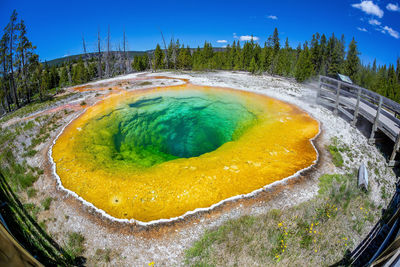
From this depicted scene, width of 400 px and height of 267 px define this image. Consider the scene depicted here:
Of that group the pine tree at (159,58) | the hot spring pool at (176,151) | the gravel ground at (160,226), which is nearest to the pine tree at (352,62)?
the hot spring pool at (176,151)

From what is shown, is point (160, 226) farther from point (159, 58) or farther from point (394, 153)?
point (159, 58)

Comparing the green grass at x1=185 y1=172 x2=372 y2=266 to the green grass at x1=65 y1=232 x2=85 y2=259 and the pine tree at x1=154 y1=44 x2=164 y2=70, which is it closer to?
the green grass at x1=65 y1=232 x2=85 y2=259

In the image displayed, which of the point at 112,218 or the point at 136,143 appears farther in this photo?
the point at 136,143

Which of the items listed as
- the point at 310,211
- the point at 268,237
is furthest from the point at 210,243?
the point at 310,211

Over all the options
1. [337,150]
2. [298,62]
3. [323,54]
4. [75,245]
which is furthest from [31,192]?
[323,54]

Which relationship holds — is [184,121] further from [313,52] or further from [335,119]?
[313,52]

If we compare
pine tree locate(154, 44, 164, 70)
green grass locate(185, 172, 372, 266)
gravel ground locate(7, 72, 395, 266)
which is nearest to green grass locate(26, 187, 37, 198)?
gravel ground locate(7, 72, 395, 266)
